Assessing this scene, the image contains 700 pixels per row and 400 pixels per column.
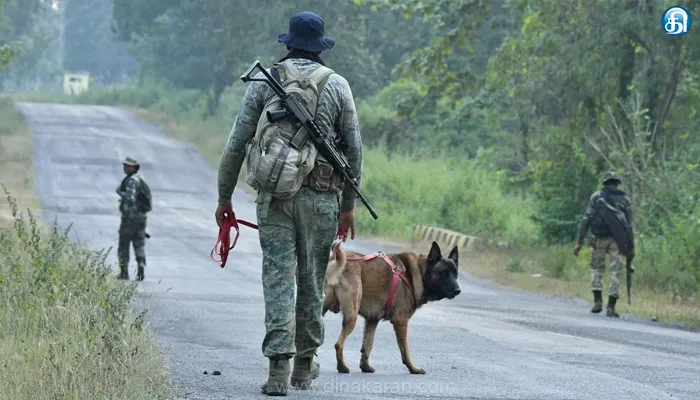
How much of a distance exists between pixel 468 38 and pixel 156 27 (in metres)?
47.2

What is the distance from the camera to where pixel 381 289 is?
9.41 meters

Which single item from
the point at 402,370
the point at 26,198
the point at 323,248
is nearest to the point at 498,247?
the point at 26,198

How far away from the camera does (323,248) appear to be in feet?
25.2

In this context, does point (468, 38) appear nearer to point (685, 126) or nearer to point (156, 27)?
point (685, 126)

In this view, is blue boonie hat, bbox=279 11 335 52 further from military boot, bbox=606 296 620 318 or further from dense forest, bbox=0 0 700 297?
dense forest, bbox=0 0 700 297

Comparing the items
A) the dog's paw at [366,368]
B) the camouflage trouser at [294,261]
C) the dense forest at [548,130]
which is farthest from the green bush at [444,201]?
the camouflage trouser at [294,261]

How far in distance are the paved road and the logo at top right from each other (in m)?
5.78

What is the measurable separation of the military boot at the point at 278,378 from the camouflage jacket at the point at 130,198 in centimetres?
1080

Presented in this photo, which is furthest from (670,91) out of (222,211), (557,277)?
(222,211)

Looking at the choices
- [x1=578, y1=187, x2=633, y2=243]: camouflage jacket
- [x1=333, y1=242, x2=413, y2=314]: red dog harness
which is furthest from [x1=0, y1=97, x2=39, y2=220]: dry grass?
[x1=333, y1=242, x2=413, y2=314]: red dog harness

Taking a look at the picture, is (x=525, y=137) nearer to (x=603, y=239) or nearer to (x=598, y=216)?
(x=603, y=239)

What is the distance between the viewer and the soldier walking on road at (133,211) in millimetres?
17969

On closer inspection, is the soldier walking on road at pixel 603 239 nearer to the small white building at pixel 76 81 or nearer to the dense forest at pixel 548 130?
the dense forest at pixel 548 130

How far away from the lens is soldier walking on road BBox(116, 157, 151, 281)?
59.0 ft
